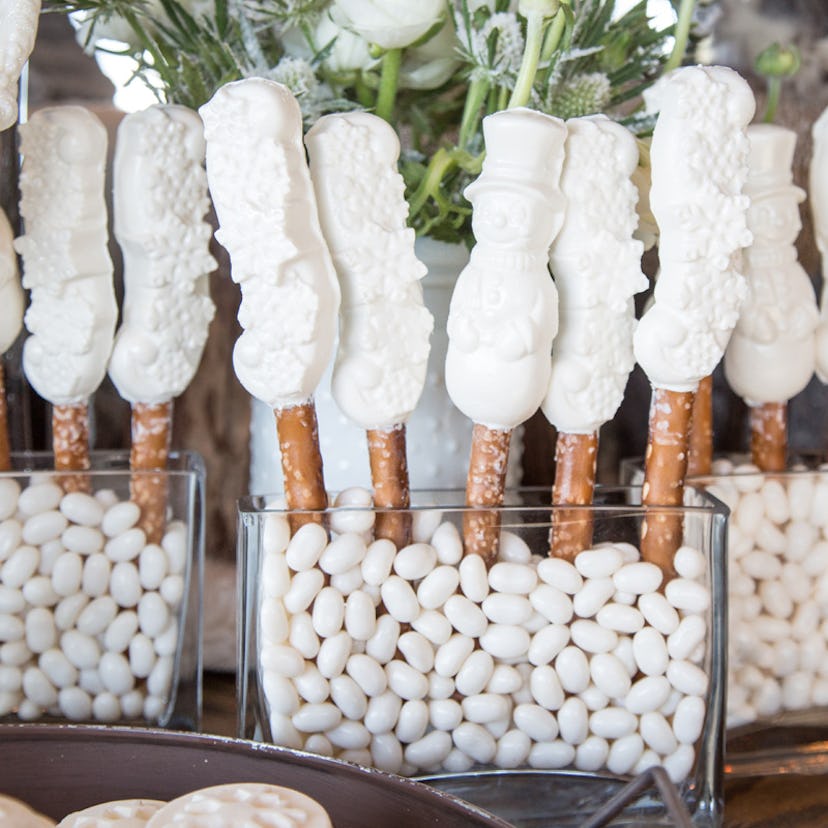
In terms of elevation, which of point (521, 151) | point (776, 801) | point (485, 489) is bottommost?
A: point (776, 801)

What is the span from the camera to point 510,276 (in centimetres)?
31

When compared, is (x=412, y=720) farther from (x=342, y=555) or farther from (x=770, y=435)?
(x=770, y=435)

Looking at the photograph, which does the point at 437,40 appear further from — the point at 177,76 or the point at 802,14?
the point at 802,14

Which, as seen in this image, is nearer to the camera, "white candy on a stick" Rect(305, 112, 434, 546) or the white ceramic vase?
"white candy on a stick" Rect(305, 112, 434, 546)

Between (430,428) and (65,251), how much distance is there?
0.16 m

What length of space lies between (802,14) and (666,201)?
0.25 metres

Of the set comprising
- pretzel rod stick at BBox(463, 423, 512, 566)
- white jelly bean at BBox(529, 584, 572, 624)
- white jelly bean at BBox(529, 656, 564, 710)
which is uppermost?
pretzel rod stick at BBox(463, 423, 512, 566)

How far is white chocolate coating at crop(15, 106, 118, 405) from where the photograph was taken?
1.13 ft

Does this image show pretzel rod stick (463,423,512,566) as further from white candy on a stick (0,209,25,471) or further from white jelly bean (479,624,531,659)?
white candy on a stick (0,209,25,471)

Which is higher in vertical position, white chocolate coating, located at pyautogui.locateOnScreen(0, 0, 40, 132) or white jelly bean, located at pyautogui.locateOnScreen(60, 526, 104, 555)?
white chocolate coating, located at pyautogui.locateOnScreen(0, 0, 40, 132)

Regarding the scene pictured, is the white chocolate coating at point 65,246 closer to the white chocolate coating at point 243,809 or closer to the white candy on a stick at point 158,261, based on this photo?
the white candy on a stick at point 158,261

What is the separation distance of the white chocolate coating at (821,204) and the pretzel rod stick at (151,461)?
0.25 m

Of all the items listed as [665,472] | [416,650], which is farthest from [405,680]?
[665,472]

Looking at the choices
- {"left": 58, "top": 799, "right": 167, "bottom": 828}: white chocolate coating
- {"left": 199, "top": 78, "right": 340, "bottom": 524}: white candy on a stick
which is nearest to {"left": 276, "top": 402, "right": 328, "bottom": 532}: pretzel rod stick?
{"left": 199, "top": 78, "right": 340, "bottom": 524}: white candy on a stick
